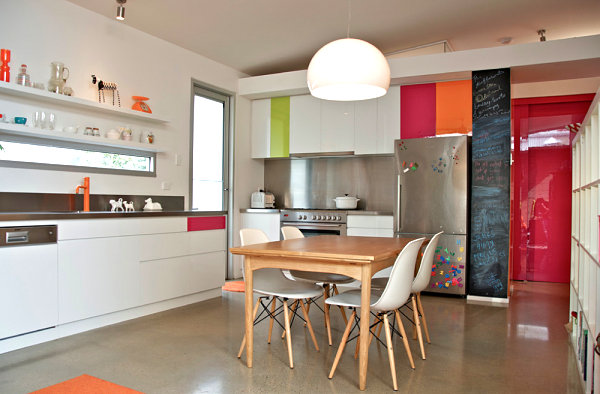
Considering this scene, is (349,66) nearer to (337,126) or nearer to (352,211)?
(352,211)

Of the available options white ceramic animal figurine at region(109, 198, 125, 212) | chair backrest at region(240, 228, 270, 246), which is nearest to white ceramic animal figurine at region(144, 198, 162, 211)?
white ceramic animal figurine at region(109, 198, 125, 212)

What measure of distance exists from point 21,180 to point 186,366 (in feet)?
6.89

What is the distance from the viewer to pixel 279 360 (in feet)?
9.68

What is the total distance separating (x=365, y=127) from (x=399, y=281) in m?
3.47

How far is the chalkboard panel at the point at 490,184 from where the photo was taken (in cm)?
484

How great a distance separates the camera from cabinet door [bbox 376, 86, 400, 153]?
5555 mm

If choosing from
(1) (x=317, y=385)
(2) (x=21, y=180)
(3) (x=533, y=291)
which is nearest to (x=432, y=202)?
(3) (x=533, y=291)

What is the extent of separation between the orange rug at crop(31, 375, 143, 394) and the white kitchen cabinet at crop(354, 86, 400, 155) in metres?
4.08

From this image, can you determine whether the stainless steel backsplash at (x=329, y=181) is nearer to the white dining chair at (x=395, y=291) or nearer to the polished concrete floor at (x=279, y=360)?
the polished concrete floor at (x=279, y=360)

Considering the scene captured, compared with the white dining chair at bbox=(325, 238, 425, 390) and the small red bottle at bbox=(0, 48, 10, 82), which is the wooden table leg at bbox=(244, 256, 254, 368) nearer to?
the white dining chair at bbox=(325, 238, 425, 390)

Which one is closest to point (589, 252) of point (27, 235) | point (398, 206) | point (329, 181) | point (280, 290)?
point (280, 290)

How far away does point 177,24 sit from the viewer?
4680mm

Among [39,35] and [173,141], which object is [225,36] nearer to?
[173,141]

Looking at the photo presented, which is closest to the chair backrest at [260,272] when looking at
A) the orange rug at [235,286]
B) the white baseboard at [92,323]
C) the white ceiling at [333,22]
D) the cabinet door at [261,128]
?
the white baseboard at [92,323]
